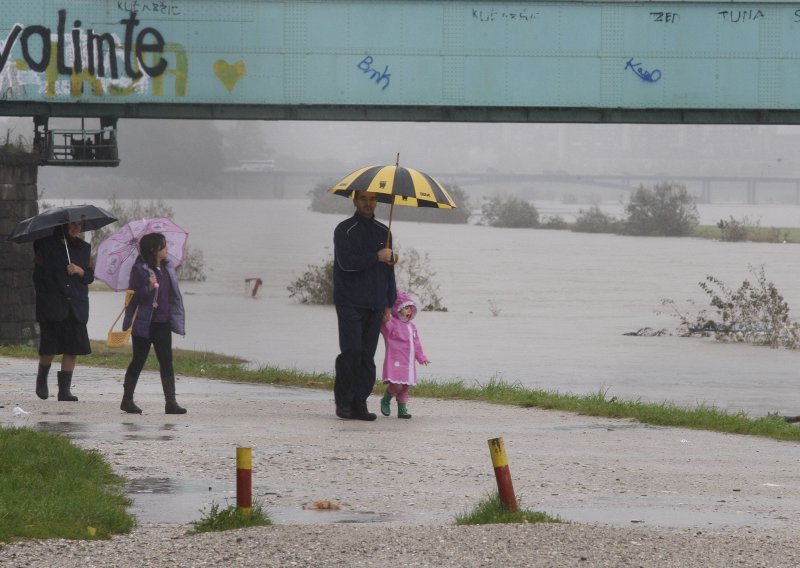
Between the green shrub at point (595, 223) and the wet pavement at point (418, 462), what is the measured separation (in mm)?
84624

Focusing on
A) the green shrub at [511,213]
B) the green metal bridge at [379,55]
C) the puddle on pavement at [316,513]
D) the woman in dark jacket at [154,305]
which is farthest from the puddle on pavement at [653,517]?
the green shrub at [511,213]

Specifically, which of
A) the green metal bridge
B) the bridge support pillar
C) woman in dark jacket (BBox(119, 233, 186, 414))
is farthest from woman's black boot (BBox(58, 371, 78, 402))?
the green metal bridge

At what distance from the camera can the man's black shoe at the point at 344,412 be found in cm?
1325

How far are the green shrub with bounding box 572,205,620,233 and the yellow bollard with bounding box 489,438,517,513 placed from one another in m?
90.2

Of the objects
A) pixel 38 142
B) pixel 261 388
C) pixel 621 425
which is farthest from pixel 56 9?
pixel 621 425

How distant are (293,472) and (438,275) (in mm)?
48253

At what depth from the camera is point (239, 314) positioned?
3791 centimetres

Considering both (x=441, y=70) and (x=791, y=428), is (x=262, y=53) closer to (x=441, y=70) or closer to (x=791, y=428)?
(x=441, y=70)

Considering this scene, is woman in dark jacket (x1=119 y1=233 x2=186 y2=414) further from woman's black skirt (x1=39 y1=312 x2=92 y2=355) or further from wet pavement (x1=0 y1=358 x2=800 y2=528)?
woman's black skirt (x1=39 y1=312 x2=92 y2=355)

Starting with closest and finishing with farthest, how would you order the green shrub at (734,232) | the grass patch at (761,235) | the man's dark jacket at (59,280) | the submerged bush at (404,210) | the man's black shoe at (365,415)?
the man's black shoe at (365,415) < the man's dark jacket at (59,280) < the green shrub at (734,232) < the grass patch at (761,235) < the submerged bush at (404,210)

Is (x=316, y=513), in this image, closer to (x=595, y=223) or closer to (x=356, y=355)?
(x=356, y=355)

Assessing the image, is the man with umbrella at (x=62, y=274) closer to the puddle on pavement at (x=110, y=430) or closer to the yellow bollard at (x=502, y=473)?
the puddle on pavement at (x=110, y=430)

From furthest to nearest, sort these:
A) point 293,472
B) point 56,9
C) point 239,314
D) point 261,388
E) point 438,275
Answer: point 438,275, point 239,314, point 56,9, point 261,388, point 293,472

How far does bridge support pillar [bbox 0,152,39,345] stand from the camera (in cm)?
2461
